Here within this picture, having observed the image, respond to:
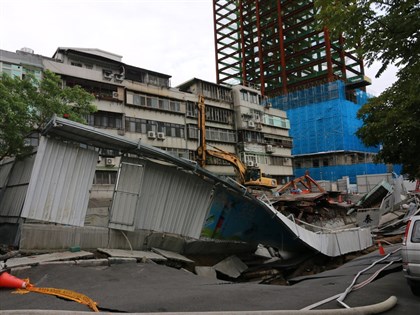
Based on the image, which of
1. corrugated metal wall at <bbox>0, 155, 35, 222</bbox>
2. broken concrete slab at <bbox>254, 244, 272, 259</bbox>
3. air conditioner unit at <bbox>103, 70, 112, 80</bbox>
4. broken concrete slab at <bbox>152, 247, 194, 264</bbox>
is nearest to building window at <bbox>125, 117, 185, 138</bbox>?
air conditioner unit at <bbox>103, 70, 112, 80</bbox>

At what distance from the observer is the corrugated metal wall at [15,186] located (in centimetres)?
1068

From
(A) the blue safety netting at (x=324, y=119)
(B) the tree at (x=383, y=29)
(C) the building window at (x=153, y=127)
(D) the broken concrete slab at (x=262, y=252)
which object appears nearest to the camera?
(B) the tree at (x=383, y=29)

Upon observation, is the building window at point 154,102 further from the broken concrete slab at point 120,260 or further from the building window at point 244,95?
the broken concrete slab at point 120,260

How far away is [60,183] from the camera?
404 inches

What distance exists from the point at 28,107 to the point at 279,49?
6650 centimetres

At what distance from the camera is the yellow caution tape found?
606cm

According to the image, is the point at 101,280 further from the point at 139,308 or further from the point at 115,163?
the point at 115,163

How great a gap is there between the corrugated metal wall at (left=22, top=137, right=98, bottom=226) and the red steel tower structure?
61137 mm

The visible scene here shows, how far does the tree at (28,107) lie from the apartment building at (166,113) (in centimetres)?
1109

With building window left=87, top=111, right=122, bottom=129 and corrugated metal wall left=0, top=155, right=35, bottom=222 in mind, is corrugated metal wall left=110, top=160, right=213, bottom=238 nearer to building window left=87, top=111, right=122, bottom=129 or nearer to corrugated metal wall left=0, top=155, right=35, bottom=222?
corrugated metal wall left=0, top=155, right=35, bottom=222

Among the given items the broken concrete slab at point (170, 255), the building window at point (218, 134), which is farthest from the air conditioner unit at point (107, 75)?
the broken concrete slab at point (170, 255)

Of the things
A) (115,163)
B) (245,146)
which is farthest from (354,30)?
(245,146)

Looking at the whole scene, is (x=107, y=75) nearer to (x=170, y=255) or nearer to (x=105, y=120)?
(x=105, y=120)

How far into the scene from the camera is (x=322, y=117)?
61.7 m
